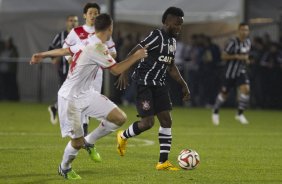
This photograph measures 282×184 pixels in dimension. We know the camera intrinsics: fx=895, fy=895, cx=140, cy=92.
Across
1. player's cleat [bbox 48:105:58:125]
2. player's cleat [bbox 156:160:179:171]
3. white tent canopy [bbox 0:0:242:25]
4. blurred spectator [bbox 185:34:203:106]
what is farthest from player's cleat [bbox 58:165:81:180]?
white tent canopy [bbox 0:0:242:25]

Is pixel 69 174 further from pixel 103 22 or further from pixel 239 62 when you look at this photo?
pixel 239 62

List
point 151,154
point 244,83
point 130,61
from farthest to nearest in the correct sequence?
point 244,83 < point 151,154 < point 130,61

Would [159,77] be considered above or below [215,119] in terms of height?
above

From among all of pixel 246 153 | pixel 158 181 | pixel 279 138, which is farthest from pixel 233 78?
pixel 158 181

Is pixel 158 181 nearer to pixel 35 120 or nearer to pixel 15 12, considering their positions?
pixel 35 120

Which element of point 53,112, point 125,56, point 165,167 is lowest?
point 125,56

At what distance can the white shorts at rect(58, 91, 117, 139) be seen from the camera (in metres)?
10.9

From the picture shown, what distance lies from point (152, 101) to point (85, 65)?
72.7 inches

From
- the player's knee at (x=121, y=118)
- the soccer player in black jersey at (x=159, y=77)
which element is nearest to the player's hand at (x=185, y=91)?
the soccer player in black jersey at (x=159, y=77)

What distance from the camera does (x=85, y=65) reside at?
10844 mm

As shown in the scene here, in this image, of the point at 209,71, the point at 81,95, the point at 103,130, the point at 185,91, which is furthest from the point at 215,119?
the point at 81,95

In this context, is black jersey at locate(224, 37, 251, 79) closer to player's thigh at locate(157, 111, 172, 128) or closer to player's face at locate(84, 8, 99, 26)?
player's face at locate(84, 8, 99, 26)

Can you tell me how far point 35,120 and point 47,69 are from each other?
31.9 ft

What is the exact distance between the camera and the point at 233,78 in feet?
72.5
